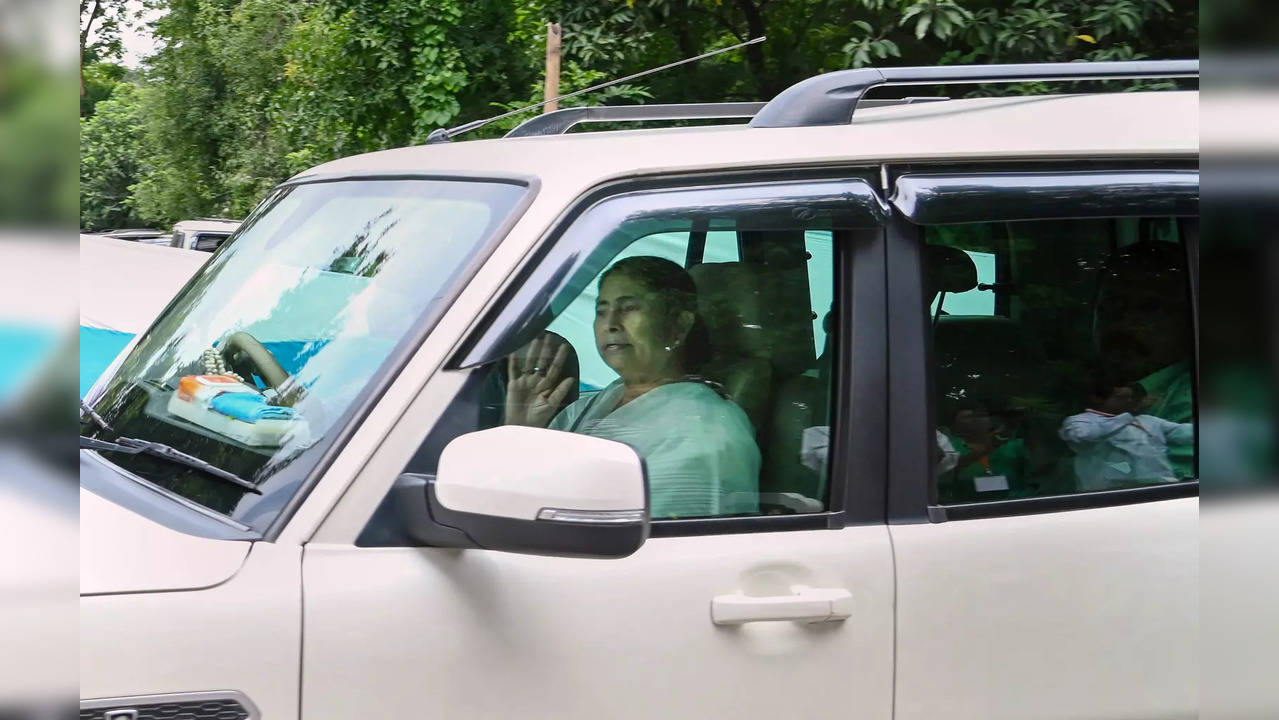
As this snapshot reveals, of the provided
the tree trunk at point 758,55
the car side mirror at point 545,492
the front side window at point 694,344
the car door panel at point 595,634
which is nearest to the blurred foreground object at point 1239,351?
the car side mirror at point 545,492

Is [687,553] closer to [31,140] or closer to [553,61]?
[31,140]

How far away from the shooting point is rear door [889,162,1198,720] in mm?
2193

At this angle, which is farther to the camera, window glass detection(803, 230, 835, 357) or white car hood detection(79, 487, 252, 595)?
window glass detection(803, 230, 835, 357)

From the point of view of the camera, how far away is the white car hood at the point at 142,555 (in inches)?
70.7

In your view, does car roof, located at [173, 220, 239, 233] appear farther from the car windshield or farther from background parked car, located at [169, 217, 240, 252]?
the car windshield

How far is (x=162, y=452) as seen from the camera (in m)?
2.24

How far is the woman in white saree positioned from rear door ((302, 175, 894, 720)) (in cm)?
3

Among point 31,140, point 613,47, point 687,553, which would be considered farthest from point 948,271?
point 613,47

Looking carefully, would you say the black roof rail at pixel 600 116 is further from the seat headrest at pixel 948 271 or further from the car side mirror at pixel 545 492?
the car side mirror at pixel 545 492

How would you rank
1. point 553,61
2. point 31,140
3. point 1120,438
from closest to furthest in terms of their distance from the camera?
point 31,140
point 1120,438
point 553,61

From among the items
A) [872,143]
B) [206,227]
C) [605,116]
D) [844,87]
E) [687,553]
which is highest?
[206,227]

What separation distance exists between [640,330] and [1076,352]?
2.70 ft

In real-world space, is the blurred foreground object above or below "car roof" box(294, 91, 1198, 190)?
below

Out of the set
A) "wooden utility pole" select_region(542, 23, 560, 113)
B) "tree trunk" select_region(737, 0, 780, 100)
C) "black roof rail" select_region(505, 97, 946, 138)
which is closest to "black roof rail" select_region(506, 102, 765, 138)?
"black roof rail" select_region(505, 97, 946, 138)
